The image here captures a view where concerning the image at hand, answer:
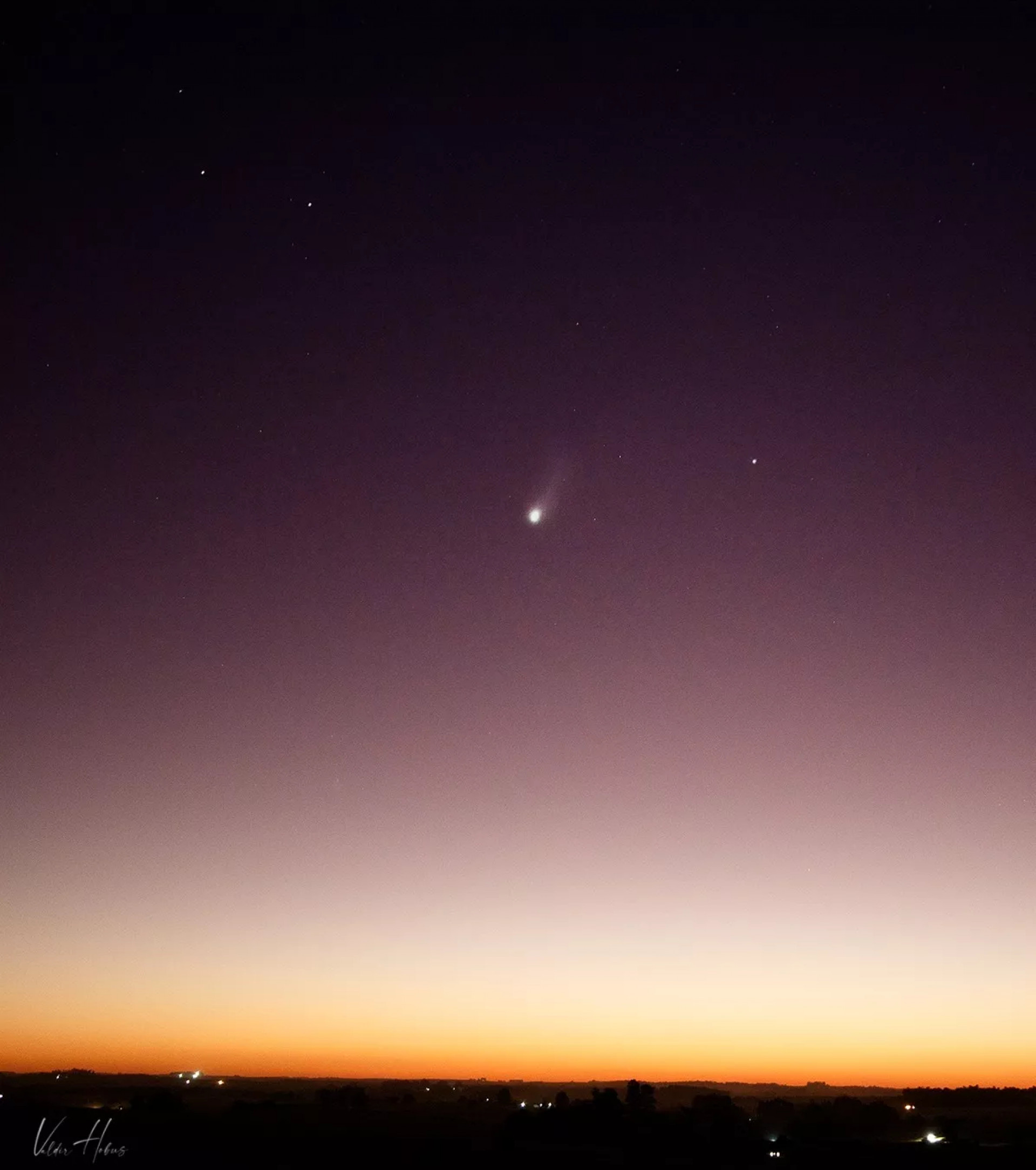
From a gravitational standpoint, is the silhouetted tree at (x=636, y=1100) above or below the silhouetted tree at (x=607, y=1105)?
above

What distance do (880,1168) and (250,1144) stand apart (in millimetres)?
29107

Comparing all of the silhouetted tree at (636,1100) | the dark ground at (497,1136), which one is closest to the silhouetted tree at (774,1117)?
the dark ground at (497,1136)

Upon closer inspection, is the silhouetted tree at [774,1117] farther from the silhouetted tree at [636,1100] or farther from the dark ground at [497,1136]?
the silhouetted tree at [636,1100]

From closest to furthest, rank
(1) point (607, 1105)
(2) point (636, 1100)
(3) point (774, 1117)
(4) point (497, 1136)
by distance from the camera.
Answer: (4) point (497, 1136)
(1) point (607, 1105)
(2) point (636, 1100)
(3) point (774, 1117)

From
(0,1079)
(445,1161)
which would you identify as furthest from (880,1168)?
(0,1079)

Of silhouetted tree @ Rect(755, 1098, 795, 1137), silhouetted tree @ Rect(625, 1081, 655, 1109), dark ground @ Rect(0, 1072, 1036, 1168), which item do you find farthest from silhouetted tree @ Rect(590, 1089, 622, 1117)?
silhouetted tree @ Rect(755, 1098, 795, 1137)

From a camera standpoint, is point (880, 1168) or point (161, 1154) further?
point (880, 1168)

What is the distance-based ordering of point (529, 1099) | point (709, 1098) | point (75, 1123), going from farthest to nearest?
point (529, 1099), point (709, 1098), point (75, 1123)

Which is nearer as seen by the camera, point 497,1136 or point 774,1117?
point 497,1136

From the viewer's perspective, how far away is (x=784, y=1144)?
170ft

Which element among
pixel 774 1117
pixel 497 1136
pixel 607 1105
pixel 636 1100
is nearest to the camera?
pixel 497 1136

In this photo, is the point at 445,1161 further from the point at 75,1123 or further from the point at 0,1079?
the point at 0,1079

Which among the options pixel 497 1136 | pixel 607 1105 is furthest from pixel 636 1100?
pixel 497 1136

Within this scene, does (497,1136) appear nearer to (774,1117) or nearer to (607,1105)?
(607,1105)
